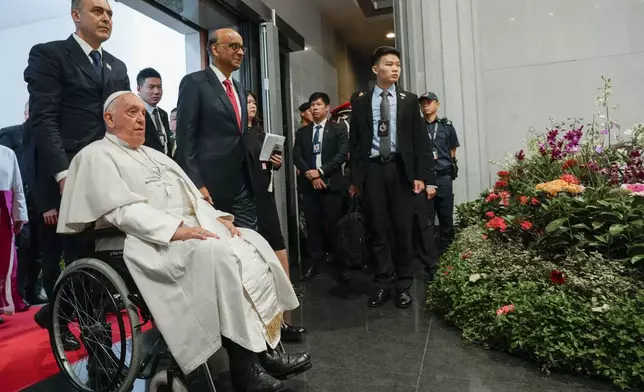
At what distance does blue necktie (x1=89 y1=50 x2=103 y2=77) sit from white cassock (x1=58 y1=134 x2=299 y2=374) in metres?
0.52

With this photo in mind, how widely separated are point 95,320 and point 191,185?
721mm

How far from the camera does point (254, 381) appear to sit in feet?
5.74

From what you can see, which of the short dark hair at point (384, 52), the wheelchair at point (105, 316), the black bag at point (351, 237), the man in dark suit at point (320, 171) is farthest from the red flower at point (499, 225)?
the wheelchair at point (105, 316)

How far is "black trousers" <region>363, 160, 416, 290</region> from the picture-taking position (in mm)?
3312

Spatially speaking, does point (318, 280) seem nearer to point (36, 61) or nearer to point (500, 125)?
point (36, 61)

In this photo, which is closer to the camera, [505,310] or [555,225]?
[505,310]

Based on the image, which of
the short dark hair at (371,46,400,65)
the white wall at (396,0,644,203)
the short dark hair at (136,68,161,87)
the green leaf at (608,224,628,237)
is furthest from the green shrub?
the white wall at (396,0,644,203)

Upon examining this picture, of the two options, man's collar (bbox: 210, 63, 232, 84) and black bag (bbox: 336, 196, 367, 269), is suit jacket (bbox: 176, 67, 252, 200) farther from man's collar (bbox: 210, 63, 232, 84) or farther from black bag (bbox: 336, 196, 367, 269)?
black bag (bbox: 336, 196, 367, 269)

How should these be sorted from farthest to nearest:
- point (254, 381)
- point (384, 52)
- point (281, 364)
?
1. point (384, 52)
2. point (281, 364)
3. point (254, 381)

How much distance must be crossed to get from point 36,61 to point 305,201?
2934 millimetres

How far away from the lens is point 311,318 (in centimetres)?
325

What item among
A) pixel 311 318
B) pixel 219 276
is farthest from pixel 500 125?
pixel 219 276

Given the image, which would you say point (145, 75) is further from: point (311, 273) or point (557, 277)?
point (557, 277)

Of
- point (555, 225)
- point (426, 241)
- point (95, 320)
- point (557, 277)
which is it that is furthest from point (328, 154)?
point (95, 320)
